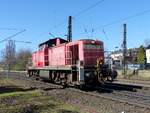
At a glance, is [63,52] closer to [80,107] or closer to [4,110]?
[80,107]

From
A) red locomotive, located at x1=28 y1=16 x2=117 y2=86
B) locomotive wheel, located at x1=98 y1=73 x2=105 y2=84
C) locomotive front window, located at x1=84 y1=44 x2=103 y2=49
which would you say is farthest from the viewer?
locomotive front window, located at x1=84 y1=44 x2=103 y2=49

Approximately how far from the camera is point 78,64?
22.6 metres

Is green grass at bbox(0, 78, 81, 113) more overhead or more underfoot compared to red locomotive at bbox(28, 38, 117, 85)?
more underfoot

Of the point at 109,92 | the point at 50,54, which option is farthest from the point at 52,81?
the point at 109,92

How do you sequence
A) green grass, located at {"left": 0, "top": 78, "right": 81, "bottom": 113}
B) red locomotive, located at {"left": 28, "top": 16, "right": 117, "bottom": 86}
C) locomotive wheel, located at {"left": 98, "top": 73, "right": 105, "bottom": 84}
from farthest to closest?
locomotive wheel, located at {"left": 98, "top": 73, "right": 105, "bottom": 84} → red locomotive, located at {"left": 28, "top": 16, "right": 117, "bottom": 86} → green grass, located at {"left": 0, "top": 78, "right": 81, "bottom": 113}

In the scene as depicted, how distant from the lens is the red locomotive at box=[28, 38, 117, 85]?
74.1ft

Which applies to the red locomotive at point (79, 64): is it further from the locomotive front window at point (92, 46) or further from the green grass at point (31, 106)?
the green grass at point (31, 106)

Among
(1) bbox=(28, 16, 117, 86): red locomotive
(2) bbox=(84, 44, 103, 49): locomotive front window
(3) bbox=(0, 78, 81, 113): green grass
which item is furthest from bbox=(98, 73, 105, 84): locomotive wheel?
(3) bbox=(0, 78, 81, 113): green grass

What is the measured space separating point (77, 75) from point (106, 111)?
9004 millimetres

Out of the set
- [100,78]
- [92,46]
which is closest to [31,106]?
[100,78]

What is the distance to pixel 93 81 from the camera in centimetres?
2342

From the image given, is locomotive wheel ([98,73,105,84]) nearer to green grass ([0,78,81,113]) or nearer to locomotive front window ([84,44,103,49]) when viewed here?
locomotive front window ([84,44,103,49])

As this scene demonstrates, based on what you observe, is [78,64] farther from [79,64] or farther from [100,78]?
[100,78]

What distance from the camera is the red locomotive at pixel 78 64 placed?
74.1 feet
